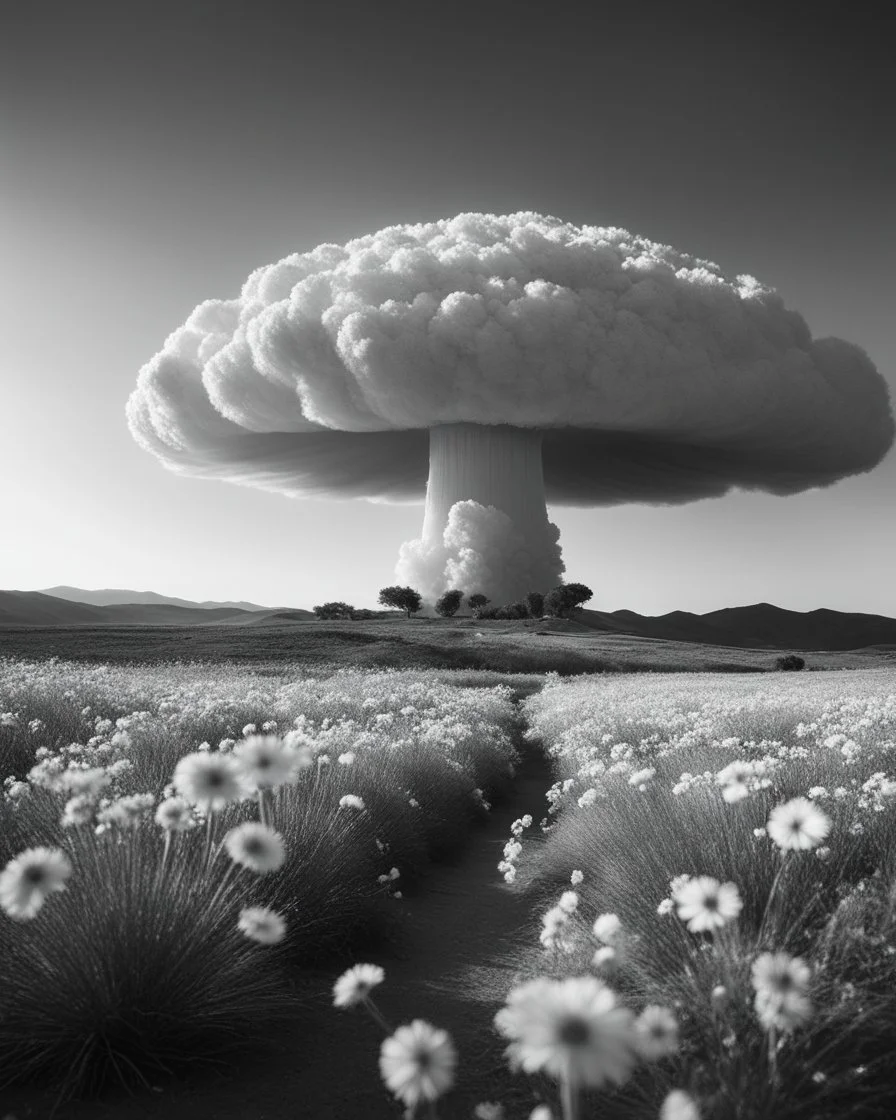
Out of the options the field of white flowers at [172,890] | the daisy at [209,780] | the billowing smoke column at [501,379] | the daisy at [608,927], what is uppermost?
the billowing smoke column at [501,379]

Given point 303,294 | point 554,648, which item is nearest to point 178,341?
point 303,294

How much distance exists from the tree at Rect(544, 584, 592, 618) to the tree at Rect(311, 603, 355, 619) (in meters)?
18.8

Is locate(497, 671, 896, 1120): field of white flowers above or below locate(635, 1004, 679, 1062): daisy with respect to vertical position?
below

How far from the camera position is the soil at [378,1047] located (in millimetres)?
3441

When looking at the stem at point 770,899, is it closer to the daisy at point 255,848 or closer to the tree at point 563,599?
the daisy at point 255,848

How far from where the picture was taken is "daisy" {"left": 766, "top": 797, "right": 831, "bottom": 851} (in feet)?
9.42

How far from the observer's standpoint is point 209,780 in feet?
9.73

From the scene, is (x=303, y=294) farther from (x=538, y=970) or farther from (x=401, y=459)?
(x=538, y=970)

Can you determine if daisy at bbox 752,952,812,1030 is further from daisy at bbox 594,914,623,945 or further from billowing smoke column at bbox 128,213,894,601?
billowing smoke column at bbox 128,213,894,601

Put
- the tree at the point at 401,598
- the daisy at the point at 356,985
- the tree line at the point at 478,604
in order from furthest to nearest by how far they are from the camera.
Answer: the tree at the point at 401,598, the tree line at the point at 478,604, the daisy at the point at 356,985

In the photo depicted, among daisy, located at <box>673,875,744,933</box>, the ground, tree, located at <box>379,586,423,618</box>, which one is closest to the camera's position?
daisy, located at <box>673,875,744,933</box>

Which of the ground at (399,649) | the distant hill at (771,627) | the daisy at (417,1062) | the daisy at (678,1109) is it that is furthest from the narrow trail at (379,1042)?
the distant hill at (771,627)

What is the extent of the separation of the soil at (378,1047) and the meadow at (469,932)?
0.03m

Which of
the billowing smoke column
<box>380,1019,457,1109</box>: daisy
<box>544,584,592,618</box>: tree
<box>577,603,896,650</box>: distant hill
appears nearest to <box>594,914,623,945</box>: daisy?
<box>380,1019,457,1109</box>: daisy
